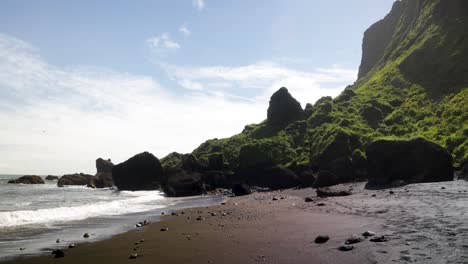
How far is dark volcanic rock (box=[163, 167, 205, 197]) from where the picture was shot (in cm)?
6262

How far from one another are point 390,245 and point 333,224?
20.6 ft

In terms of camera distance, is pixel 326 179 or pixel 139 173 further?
pixel 139 173

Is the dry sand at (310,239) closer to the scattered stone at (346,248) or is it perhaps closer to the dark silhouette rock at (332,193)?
the scattered stone at (346,248)

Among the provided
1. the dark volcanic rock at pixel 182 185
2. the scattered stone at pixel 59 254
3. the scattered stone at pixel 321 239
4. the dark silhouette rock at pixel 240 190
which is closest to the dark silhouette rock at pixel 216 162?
the dark volcanic rock at pixel 182 185

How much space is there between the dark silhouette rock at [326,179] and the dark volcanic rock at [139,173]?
45016 mm

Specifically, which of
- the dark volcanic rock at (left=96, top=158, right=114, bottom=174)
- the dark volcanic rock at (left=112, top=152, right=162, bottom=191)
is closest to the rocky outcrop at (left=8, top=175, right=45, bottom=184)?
the dark volcanic rock at (left=96, top=158, right=114, bottom=174)

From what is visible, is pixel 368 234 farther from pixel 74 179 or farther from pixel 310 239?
pixel 74 179

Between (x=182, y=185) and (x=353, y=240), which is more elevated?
(x=182, y=185)

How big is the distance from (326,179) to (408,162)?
12266 millimetres

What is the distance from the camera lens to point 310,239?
15.8 metres

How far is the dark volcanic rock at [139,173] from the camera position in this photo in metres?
84.6

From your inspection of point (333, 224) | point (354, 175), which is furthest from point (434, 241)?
point (354, 175)

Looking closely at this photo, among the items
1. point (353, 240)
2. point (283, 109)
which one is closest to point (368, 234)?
point (353, 240)

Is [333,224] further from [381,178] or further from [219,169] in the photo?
[219,169]
